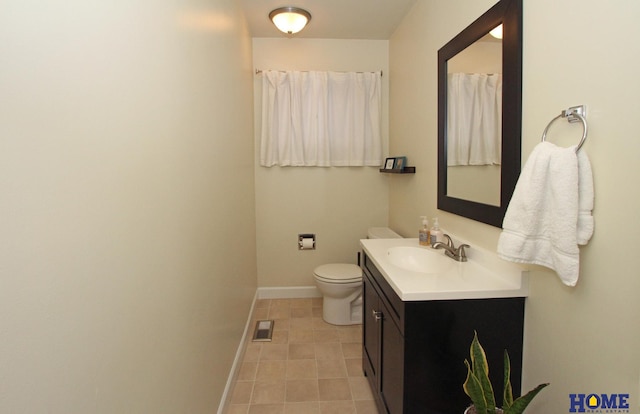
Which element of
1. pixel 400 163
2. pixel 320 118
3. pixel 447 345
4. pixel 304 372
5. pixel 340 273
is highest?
pixel 320 118

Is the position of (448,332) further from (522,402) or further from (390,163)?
(390,163)

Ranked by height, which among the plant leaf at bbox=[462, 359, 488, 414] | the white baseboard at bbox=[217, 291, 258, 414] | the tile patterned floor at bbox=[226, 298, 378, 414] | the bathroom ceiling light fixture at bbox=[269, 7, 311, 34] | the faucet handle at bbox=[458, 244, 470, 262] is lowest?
the tile patterned floor at bbox=[226, 298, 378, 414]

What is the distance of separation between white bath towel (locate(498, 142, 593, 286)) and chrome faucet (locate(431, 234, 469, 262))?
1.78 ft

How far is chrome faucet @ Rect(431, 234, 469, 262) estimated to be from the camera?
1.70 m

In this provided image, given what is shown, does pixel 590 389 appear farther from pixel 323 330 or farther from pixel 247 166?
pixel 247 166

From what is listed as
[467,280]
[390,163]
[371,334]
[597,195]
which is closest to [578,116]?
[597,195]

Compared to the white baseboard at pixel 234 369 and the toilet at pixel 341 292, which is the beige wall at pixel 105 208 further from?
the toilet at pixel 341 292

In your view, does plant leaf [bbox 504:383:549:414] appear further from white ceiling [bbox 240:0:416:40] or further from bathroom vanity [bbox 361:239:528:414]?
white ceiling [bbox 240:0:416:40]

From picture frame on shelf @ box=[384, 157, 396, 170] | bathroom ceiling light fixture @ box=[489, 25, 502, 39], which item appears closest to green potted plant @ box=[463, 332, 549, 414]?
bathroom ceiling light fixture @ box=[489, 25, 502, 39]

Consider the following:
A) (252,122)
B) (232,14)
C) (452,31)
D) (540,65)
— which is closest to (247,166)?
(252,122)

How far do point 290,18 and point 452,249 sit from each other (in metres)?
2.01

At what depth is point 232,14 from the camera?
222 cm

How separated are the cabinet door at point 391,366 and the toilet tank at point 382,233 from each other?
50.7 inches

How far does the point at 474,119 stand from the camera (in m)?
1.70
